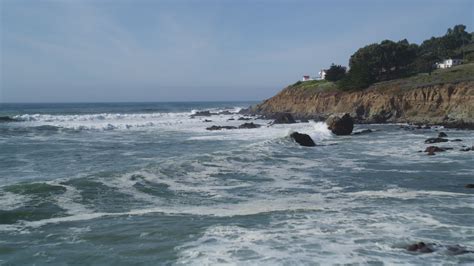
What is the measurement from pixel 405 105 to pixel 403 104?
1.07ft

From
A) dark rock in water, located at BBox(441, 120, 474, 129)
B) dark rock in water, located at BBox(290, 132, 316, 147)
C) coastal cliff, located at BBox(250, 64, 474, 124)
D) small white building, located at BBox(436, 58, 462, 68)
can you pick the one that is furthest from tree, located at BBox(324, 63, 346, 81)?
dark rock in water, located at BBox(290, 132, 316, 147)

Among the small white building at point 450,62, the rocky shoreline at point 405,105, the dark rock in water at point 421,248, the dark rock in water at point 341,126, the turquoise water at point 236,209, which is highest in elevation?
the small white building at point 450,62

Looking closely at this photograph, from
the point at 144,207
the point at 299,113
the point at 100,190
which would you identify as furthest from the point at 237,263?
the point at 299,113

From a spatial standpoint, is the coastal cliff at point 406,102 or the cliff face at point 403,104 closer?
the cliff face at point 403,104

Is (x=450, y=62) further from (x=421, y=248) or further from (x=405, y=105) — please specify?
(x=421, y=248)

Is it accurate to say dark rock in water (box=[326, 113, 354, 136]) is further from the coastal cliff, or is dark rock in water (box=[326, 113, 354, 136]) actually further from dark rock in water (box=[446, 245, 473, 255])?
dark rock in water (box=[446, 245, 473, 255])

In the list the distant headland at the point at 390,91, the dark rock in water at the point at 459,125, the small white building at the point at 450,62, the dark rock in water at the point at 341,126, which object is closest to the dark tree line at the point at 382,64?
the distant headland at the point at 390,91

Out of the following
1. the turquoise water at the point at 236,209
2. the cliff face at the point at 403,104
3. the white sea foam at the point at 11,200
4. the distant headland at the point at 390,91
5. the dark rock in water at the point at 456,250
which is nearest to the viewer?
the dark rock in water at the point at 456,250

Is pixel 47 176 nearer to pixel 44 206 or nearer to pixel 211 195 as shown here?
pixel 44 206

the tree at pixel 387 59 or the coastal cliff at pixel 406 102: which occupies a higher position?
the tree at pixel 387 59

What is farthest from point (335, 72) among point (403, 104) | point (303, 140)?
point (303, 140)

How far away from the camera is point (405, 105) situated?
5681cm

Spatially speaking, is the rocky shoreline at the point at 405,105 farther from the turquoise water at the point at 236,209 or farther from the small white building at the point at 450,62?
the small white building at the point at 450,62

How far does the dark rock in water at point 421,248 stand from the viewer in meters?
10.2
